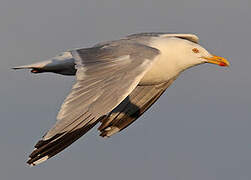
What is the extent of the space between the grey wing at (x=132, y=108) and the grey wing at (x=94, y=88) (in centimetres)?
268

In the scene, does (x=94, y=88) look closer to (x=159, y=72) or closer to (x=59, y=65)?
(x=159, y=72)

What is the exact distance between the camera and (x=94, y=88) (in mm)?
13312

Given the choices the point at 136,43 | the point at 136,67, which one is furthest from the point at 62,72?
the point at 136,67

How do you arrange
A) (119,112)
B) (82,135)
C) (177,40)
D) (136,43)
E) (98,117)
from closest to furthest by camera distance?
(98,117) < (82,135) < (136,43) < (177,40) < (119,112)

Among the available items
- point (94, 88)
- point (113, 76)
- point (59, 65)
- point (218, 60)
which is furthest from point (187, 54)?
point (94, 88)

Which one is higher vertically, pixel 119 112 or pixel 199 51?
pixel 199 51

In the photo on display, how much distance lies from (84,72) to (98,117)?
4.93 feet

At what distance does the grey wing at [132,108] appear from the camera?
699 inches

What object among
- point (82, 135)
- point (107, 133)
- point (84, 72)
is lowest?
point (107, 133)

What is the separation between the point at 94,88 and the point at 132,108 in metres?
4.75

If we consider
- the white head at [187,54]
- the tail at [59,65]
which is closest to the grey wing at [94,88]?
the tail at [59,65]

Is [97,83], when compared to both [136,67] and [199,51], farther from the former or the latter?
[199,51]

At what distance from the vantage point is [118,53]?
1452 centimetres

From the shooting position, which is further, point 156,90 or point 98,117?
point 156,90
